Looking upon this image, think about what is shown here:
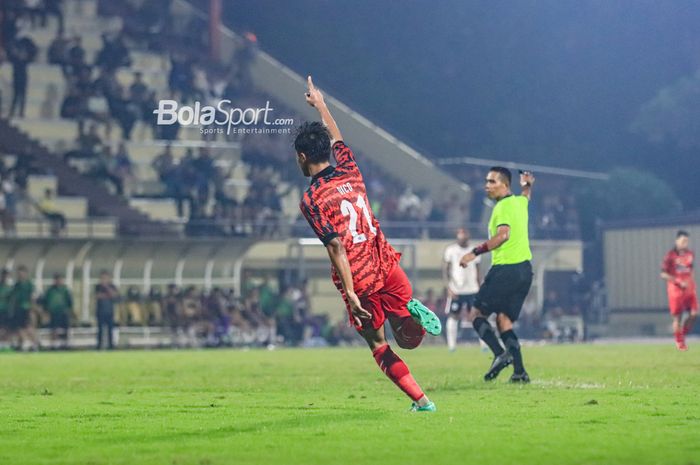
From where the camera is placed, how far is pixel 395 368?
11.0 metres

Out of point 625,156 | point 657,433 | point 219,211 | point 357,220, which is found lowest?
point 657,433

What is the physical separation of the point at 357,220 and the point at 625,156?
1976 inches

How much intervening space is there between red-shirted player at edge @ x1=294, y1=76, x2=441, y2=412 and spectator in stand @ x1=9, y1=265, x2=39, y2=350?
72.4 feet

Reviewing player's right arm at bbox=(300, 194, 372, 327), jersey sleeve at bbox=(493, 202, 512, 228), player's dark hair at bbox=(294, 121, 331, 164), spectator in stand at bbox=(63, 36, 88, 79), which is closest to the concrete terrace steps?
spectator in stand at bbox=(63, 36, 88, 79)

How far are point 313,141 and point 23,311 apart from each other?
22900 mm

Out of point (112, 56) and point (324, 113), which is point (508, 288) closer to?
point (324, 113)

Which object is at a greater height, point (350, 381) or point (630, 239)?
point (630, 239)

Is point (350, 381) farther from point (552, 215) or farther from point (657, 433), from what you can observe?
point (552, 215)

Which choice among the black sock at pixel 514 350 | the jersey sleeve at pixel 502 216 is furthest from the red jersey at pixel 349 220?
the black sock at pixel 514 350

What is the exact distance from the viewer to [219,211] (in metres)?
38.2

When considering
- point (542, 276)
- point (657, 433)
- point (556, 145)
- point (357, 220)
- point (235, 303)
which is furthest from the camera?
point (556, 145)

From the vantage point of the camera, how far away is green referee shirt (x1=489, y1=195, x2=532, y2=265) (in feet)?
51.6

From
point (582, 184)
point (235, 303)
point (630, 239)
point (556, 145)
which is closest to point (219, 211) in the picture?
point (235, 303)

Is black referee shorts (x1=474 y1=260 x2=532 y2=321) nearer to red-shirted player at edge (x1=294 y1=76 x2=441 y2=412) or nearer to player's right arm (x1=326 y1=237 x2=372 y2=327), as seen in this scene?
red-shirted player at edge (x1=294 y1=76 x2=441 y2=412)
